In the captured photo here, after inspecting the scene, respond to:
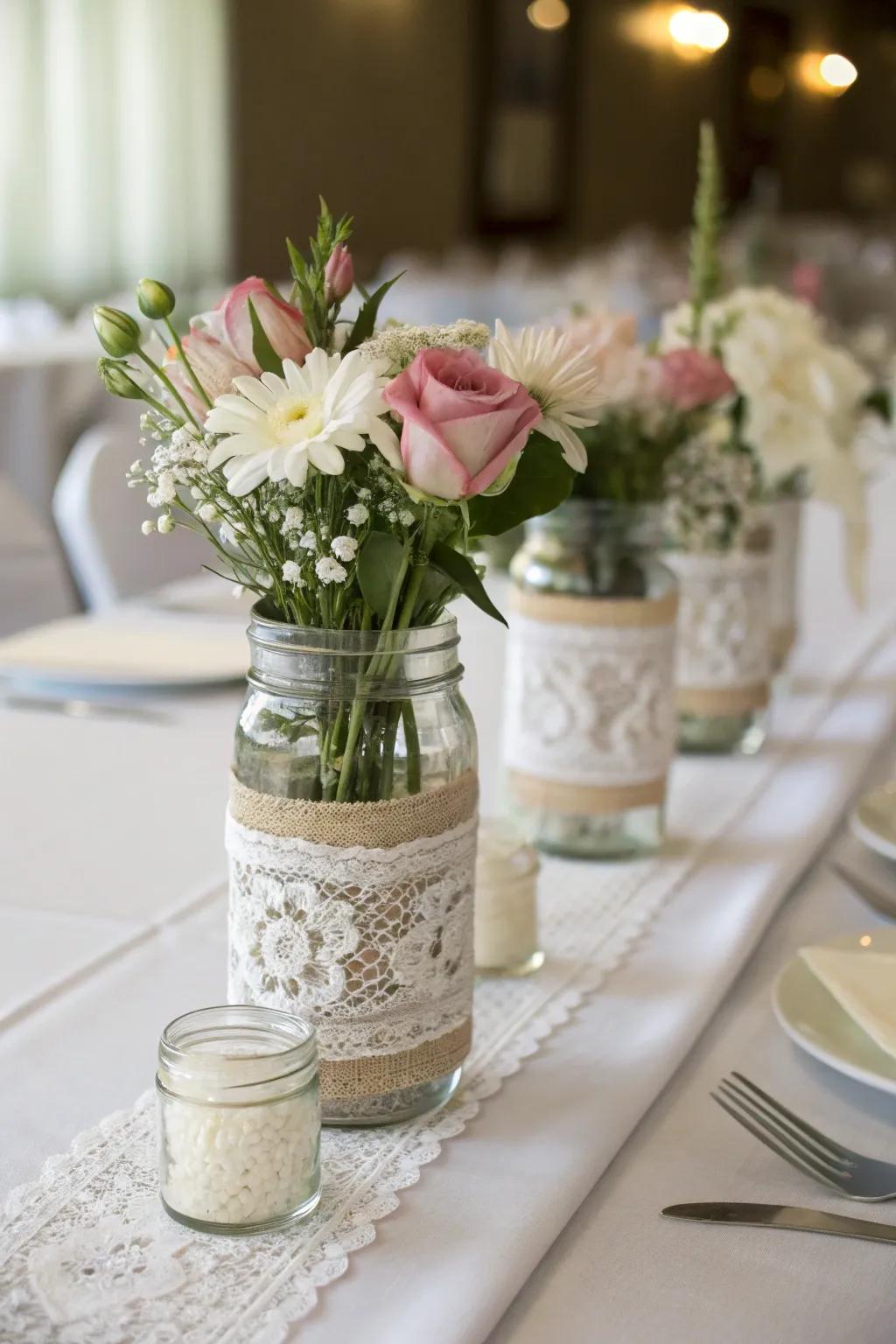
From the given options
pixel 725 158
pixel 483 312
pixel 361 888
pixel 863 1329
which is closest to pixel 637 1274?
pixel 863 1329

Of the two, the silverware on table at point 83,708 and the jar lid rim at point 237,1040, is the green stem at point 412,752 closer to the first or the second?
the jar lid rim at point 237,1040

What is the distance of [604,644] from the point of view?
1.18 metres

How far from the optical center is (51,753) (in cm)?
138

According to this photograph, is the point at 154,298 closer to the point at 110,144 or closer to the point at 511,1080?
the point at 511,1080

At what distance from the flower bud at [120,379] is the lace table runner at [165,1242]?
1.16 feet

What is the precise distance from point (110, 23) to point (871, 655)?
5.78 metres

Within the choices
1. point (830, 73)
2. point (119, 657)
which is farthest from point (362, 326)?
point (830, 73)

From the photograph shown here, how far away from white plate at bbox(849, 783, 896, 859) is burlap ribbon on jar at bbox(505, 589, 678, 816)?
15 cm

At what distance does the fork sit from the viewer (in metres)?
0.75

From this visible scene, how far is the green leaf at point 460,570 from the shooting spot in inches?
28.4

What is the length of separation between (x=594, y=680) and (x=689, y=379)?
241mm

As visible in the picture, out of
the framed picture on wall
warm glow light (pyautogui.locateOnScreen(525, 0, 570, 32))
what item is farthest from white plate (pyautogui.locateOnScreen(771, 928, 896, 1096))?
warm glow light (pyautogui.locateOnScreen(525, 0, 570, 32))

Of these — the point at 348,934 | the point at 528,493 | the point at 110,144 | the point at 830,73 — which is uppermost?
the point at 110,144

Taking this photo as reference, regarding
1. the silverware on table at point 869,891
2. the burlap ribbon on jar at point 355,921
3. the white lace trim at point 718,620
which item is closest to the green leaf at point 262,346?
the burlap ribbon on jar at point 355,921
